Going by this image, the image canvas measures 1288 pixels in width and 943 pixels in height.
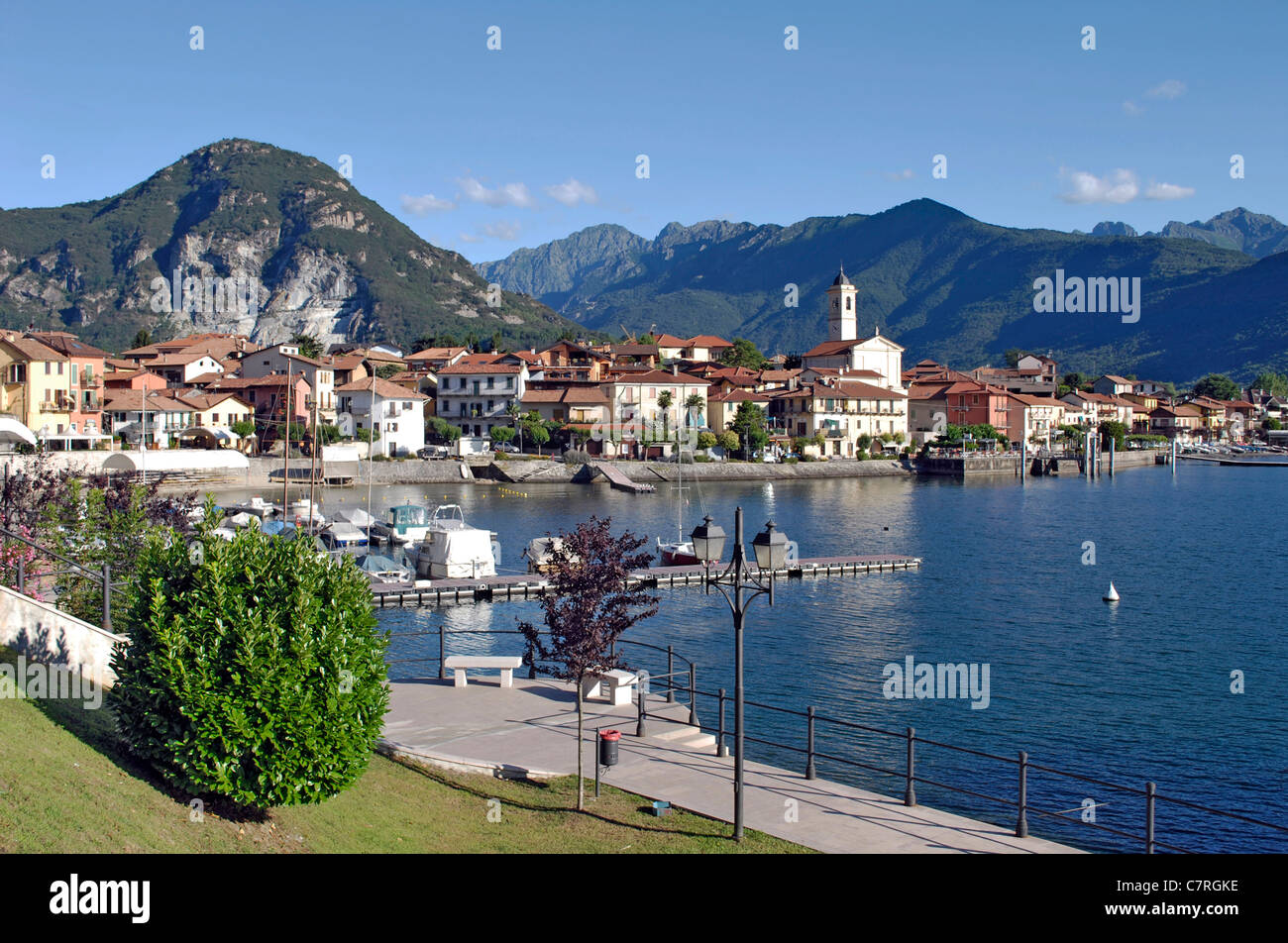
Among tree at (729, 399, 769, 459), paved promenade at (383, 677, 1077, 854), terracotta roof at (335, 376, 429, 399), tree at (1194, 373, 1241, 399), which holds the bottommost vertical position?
paved promenade at (383, 677, 1077, 854)

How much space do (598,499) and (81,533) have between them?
6151 cm

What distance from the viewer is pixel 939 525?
227ft

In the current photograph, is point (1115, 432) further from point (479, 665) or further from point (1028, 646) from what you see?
point (479, 665)

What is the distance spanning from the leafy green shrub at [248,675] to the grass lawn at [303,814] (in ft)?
1.33

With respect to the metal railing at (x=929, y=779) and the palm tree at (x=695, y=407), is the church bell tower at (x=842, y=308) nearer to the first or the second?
the palm tree at (x=695, y=407)

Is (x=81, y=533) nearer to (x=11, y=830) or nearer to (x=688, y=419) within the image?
(x=11, y=830)

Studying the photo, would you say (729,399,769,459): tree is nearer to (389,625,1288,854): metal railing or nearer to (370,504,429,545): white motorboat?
(370,504,429,545): white motorboat

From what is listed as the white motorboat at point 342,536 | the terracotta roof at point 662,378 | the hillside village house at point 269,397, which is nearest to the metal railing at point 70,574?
the white motorboat at point 342,536

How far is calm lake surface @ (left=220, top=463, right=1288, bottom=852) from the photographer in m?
21.4

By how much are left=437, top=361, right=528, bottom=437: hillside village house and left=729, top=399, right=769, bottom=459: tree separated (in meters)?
21.6

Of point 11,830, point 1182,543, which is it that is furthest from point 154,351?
point 11,830

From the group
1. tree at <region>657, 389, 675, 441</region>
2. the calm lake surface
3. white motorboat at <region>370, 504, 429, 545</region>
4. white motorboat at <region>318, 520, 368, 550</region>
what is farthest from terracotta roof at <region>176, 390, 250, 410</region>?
white motorboat at <region>318, 520, 368, 550</region>

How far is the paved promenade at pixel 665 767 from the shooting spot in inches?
533
